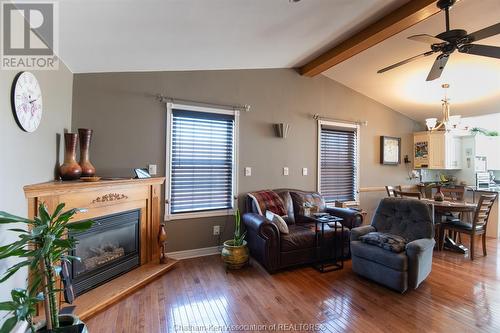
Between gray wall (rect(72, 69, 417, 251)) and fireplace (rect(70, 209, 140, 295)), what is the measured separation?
572 millimetres

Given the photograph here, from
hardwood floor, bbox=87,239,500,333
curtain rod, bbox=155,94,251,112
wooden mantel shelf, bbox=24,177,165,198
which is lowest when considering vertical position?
hardwood floor, bbox=87,239,500,333

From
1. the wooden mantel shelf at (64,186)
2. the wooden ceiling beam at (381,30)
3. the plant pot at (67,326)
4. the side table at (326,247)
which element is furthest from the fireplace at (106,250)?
the wooden ceiling beam at (381,30)

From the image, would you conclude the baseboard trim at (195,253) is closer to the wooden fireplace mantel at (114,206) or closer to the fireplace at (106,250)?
the wooden fireplace mantel at (114,206)

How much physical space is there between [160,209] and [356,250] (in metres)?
2.55

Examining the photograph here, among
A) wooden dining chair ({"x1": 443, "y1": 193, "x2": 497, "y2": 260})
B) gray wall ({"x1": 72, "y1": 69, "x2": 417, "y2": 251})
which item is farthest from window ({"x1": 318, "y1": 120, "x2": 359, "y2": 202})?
wooden dining chair ({"x1": 443, "y1": 193, "x2": 497, "y2": 260})

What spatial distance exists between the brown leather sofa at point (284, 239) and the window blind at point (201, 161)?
20.9 inches

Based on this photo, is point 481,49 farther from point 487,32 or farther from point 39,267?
point 39,267

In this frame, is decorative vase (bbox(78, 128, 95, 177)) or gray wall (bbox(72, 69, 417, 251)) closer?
decorative vase (bbox(78, 128, 95, 177))

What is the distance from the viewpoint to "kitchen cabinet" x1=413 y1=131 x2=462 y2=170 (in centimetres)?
532

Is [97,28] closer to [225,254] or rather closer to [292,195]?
[225,254]

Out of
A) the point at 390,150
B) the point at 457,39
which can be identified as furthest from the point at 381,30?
the point at 390,150

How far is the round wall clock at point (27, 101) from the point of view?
1744mm

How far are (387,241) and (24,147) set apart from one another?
3501 millimetres

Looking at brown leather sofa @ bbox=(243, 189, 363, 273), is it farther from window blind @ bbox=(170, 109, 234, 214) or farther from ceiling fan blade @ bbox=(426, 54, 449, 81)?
ceiling fan blade @ bbox=(426, 54, 449, 81)
